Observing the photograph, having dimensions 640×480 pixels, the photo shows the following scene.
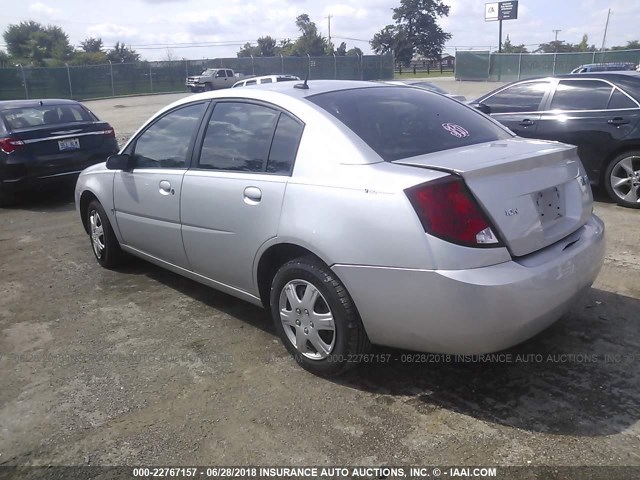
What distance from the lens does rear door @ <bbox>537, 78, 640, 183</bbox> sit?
21.7ft

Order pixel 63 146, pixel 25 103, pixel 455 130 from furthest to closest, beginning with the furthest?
1. pixel 25 103
2. pixel 63 146
3. pixel 455 130

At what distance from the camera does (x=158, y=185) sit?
4.20m

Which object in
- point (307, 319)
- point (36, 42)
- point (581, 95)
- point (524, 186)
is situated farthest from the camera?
point (36, 42)

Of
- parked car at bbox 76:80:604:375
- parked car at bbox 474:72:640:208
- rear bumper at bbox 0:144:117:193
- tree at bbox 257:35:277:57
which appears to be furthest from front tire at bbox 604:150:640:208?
tree at bbox 257:35:277:57

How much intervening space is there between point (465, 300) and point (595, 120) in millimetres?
5230

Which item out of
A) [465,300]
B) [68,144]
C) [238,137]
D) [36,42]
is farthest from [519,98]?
[36,42]

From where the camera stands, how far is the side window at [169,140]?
4.07 m

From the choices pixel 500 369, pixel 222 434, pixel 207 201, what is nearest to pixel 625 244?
pixel 500 369

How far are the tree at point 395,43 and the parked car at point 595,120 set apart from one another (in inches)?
3398

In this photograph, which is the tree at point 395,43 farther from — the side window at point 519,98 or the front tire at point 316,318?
the front tire at point 316,318

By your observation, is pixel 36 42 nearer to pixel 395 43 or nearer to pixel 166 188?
pixel 395 43

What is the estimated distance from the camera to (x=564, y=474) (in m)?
2.38

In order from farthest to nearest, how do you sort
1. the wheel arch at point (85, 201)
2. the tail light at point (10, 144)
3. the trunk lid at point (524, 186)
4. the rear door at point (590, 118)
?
the tail light at point (10, 144)
the rear door at point (590, 118)
the wheel arch at point (85, 201)
the trunk lid at point (524, 186)

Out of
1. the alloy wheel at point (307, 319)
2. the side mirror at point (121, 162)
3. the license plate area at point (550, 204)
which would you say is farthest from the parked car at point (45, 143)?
the license plate area at point (550, 204)
